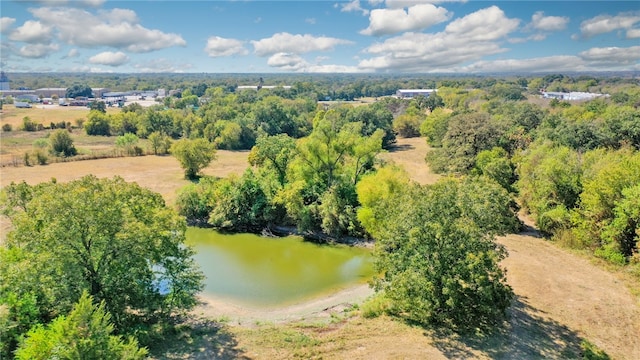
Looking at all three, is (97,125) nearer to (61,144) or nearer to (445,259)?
(61,144)

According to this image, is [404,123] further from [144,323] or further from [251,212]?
[144,323]

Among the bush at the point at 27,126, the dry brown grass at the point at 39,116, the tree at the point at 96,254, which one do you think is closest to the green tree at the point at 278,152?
the tree at the point at 96,254

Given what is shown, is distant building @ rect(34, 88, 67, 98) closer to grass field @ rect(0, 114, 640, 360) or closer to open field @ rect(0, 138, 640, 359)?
open field @ rect(0, 138, 640, 359)

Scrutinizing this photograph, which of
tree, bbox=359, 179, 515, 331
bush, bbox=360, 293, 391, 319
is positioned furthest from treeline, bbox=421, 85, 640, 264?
bush, bbox=360, 293, 391, 319

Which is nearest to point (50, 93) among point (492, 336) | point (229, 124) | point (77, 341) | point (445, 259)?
point (229, 124)

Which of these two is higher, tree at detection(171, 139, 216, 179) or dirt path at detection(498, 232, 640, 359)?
tree at detection(171, 139, 216, 179)

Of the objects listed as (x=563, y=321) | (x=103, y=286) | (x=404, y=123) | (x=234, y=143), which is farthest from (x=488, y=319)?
(x=404, y=123)
